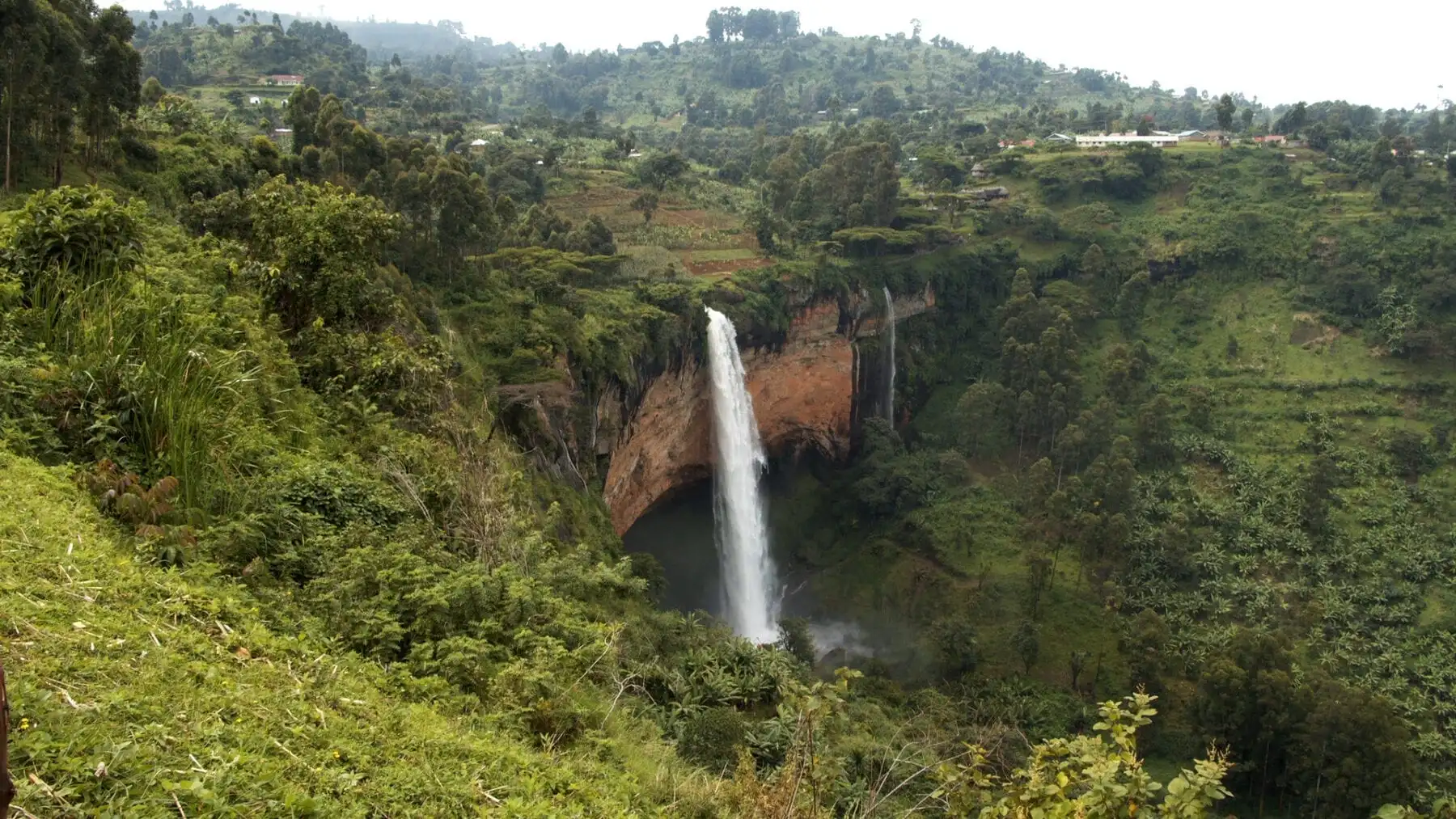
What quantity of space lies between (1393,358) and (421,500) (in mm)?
38832

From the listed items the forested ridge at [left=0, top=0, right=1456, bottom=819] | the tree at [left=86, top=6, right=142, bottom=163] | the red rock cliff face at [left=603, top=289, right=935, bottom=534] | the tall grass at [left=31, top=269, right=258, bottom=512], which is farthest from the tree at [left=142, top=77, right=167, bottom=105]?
the tall grass at [left=31, top=269, right=258, bottom=512]

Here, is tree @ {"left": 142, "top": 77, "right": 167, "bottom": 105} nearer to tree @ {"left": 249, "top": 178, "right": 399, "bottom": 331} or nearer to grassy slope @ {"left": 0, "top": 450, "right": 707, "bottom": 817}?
tree @ {"left": 249, "top": 178, "right": 399, "bottom": 331}

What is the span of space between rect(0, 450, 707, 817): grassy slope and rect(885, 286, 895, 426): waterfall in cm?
3076

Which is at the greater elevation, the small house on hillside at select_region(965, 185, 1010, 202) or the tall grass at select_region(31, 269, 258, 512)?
the small house on hillside at select_region(965, 185, 1010, 202)

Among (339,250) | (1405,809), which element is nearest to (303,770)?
(1405,809)

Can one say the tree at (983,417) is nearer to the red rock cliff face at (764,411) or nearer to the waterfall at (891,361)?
the waterfall at (891,361)

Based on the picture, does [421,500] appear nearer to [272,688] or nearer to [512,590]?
[512,590]

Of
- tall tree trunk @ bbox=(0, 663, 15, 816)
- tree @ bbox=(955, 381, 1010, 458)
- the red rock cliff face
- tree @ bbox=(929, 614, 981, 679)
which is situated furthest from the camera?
tree @ bbox=(955, 381, 1010, 458)

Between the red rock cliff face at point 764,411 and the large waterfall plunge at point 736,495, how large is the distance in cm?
62

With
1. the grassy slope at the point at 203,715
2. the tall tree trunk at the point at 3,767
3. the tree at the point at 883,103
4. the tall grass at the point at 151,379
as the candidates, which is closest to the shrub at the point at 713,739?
the grassy slope at the point at 203,715

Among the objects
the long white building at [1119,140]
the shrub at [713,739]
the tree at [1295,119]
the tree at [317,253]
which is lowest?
the shrub at [713,739]

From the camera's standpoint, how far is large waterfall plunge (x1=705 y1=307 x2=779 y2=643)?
27.9 m

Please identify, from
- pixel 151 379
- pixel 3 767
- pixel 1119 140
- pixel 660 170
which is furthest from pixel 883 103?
pixel 3 767

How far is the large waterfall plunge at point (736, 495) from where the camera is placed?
27859mm
